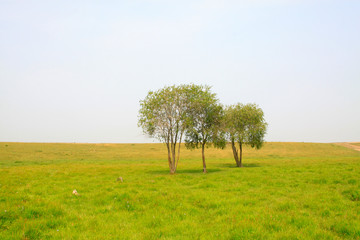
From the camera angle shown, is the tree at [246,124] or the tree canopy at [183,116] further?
the tree at [246,124]

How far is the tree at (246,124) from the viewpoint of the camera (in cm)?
4150

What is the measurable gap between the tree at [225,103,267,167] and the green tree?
664cm

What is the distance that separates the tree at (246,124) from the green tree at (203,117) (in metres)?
6.64

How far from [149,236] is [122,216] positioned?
296 centimetres

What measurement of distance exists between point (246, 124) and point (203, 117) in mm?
12532

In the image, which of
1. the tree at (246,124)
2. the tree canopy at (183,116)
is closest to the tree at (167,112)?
the tree canopy at (183,116)

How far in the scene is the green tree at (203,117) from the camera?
107ft

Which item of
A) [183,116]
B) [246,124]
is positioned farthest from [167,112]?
[246,124]

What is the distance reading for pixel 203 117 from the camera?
33938 millimetres

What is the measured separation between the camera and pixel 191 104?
106 feet

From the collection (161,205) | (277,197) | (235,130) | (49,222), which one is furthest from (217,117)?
(49,222)

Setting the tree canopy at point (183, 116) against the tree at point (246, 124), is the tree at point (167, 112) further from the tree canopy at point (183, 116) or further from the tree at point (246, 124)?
the tree at point (246, 124)

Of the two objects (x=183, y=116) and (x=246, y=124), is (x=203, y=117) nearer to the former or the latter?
(x=183, y=116)

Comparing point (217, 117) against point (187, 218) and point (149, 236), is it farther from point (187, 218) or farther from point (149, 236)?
point (149, 236)
